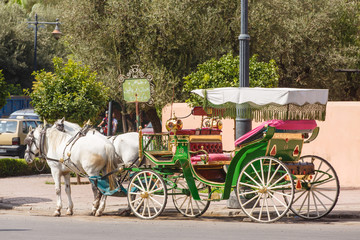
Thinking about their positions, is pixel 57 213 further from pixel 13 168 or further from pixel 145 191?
pixel 13 168

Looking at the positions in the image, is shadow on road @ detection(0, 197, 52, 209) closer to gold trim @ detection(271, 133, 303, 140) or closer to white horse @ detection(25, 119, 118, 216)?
white horse @ detection(25, 119, 118, 216)

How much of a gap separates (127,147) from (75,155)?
183cm

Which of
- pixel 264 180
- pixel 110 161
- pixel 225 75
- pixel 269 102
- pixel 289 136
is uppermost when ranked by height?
pixel 225 75

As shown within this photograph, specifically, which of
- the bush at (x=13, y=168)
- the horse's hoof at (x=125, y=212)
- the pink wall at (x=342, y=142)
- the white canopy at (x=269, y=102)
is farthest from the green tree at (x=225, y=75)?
the bush at (x=13, y=168)

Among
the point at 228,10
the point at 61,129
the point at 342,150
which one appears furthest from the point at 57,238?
the point at 228,10

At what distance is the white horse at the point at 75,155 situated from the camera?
474 inches

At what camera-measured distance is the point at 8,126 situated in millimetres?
26594

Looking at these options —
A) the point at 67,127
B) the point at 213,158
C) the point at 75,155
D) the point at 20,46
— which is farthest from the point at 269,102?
the point at 20,46

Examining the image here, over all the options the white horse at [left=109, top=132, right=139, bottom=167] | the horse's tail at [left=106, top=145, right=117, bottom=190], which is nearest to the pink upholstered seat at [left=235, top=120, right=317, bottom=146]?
the horse's tail at [left=106, top=145, right=117, bottom=190]

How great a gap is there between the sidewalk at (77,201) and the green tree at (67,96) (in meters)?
1.99

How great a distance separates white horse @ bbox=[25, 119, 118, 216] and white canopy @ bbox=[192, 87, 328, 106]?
2.37 metres

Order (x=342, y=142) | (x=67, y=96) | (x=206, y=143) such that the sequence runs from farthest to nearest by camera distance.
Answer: (x=67, y=96) → (x=342, y=142) → (x=206, y=143)

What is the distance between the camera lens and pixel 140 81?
47.8ft

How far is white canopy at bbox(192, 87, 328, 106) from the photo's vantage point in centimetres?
1043
